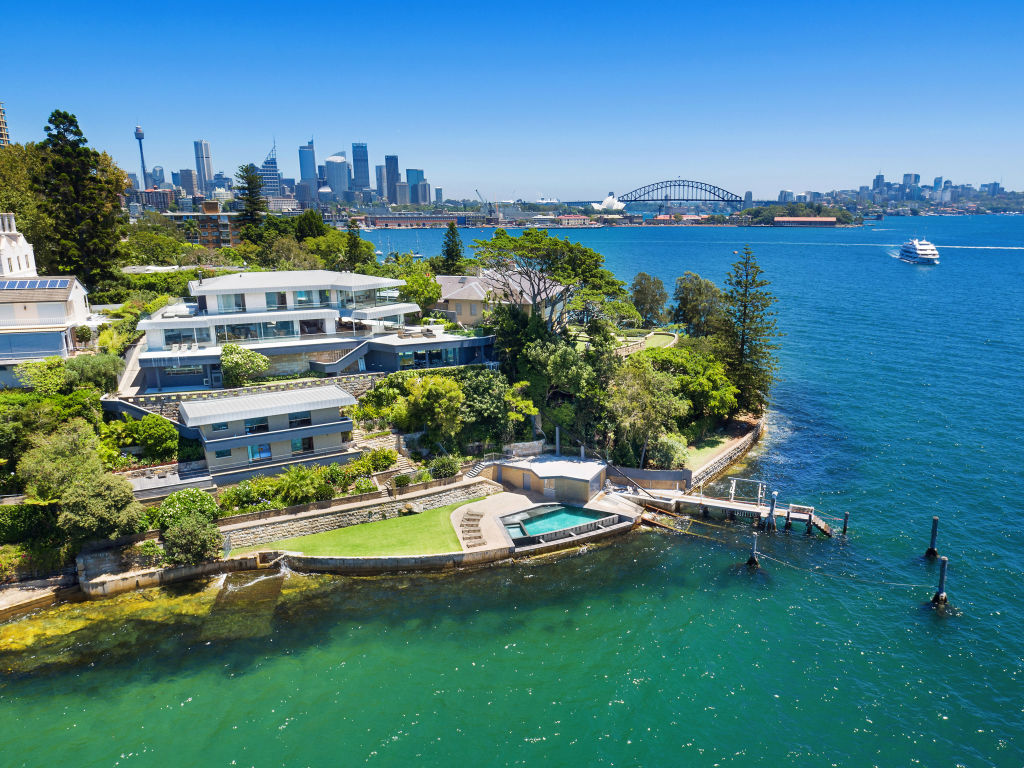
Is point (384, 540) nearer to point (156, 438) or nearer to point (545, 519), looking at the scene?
point (545, 519)

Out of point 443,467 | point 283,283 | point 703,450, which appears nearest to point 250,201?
point 283,283

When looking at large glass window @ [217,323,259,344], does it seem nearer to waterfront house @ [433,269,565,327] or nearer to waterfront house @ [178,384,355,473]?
waterfront house @ [178,384,355,473]

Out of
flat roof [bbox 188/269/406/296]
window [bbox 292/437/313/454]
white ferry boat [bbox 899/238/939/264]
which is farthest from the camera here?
white ferry boat [bbox 899/238/939/264]

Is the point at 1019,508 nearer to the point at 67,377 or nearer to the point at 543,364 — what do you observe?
the point at 543,364

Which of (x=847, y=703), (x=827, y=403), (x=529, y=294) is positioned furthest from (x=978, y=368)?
(x=847, y=703)

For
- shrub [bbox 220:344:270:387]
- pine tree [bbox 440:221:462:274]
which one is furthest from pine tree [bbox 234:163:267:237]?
shrub [bbox 220:344:270:387]

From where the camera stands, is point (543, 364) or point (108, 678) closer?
point (108, 678)
